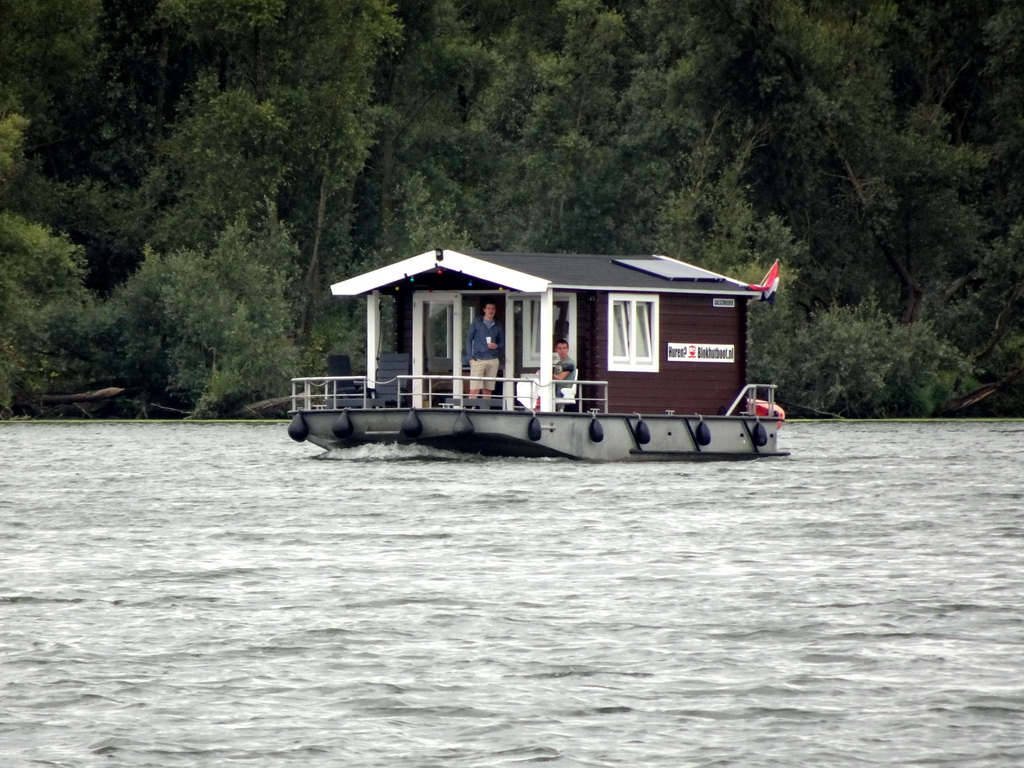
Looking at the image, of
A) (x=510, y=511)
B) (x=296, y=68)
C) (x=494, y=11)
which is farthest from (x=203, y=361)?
(x=510, y=511)

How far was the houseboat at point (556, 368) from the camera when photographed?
93.0ft

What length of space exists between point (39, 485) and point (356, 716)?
1684 centimetres

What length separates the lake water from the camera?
9461 millimetres

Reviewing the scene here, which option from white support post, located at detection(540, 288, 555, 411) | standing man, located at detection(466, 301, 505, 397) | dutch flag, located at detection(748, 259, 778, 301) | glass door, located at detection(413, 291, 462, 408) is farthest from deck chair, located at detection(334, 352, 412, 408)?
dutch flag, located at detection(748, 259, 778, 301)

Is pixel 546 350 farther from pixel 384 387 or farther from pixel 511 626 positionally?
pixel 511 626

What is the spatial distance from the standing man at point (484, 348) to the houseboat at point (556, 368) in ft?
0.35

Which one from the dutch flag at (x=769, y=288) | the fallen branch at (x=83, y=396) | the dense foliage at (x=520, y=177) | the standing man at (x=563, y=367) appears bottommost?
the fallen branch at (x=83, y=396)

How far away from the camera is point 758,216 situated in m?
57.0

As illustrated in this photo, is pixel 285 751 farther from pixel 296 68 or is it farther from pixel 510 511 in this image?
pixel 296 68

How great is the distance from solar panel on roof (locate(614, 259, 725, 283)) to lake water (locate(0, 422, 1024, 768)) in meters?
6.94

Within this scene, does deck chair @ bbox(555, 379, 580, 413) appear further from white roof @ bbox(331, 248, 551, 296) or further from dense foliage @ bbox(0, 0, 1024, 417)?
dense foliage @ bbox(0, 0, 1024, 417)

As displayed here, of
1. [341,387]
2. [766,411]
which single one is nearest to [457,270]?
[341,387]

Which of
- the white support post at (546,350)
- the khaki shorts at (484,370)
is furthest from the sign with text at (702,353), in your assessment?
the khaki shorts at (484,370)

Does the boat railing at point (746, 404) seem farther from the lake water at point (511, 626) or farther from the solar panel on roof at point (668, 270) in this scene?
the lake water at point (511, 626)
